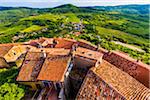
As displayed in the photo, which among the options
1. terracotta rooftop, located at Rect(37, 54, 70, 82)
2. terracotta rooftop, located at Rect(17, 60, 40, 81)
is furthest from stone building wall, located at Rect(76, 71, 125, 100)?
terracotta rooftop, located at Rect(17, 60, 40, 81)

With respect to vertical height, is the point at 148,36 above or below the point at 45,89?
below

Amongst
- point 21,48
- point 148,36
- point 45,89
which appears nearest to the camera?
point 45,89

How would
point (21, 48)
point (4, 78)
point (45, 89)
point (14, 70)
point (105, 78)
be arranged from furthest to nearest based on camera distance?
point (21, 48), point (14, 70), point (4, 78), point (45, 89), point (105, 78)

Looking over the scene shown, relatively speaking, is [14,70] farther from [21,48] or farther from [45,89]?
[21,48]

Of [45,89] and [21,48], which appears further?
[21,48]

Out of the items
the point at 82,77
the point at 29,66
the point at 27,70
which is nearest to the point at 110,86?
the point at 82,77

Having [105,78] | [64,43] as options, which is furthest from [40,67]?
[64,43]

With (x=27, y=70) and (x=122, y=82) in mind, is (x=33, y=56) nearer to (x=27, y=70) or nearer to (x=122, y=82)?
(x=27, y=70)
